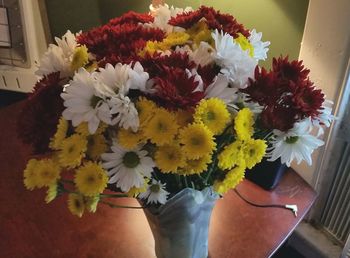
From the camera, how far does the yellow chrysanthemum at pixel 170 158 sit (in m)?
0.45


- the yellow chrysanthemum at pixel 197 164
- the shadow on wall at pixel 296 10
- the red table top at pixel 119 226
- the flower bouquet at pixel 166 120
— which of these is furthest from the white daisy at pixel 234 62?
the shadow on wall at pixel 296 10

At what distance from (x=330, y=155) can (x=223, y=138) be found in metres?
0.59

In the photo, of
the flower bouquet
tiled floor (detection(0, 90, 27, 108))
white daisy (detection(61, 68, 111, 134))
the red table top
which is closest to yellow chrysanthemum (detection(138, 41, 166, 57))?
the flower bouquet

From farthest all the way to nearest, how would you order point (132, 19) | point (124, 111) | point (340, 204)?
1. point (340, 204)
2. point (132, 19)
3. point (124, 111)

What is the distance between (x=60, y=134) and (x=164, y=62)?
157 mm

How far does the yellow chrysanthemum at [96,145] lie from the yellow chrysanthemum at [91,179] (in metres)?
0.01

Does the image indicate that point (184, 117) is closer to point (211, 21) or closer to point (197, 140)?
point (197, 140)

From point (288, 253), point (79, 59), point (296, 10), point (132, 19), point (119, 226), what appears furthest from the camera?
point (288, 253)

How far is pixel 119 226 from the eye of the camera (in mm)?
803

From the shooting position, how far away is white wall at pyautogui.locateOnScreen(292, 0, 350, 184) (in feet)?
2.60

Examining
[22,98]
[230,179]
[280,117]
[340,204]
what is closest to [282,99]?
[280,117]

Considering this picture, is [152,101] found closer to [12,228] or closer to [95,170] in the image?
[95,170]

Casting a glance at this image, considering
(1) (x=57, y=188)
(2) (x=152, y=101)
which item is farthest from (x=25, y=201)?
(2) (x=152, y=101)

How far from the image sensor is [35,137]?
0.49 metres
